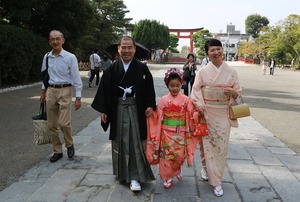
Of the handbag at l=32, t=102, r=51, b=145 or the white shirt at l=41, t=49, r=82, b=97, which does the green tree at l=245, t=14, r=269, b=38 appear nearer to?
the white shirt at l=41, t=49, r=82, b=97

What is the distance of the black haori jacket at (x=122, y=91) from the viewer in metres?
3.37

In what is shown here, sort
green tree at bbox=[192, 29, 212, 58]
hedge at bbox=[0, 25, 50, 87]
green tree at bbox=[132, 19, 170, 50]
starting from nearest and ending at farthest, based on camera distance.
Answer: hedge at bbox=[0, 25, 50, 87] < green tree at bbox=[132, 19, 170, 50] < green tree at bbox=[192, 29, 212, 58]

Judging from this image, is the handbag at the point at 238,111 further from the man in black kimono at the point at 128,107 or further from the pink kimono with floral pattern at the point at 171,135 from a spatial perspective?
the man in black kimono at the point at 128,107

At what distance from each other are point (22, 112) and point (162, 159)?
223 inches

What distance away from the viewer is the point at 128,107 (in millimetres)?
3385

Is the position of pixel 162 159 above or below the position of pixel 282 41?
below

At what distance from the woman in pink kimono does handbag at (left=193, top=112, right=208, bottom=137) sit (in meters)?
0.05

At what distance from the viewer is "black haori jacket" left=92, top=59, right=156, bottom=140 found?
3.37 metres

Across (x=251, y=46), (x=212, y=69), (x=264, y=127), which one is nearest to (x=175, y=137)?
(x=212, y=69)

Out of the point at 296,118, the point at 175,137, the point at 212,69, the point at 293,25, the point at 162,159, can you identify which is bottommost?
the point at 296,118

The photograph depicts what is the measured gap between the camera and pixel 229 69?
3371 millimetres

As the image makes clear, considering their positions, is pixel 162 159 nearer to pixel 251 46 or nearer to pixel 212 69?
pixel 212 69

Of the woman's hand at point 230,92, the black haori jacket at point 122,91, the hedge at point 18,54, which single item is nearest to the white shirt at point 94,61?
the hedge at point 18,54

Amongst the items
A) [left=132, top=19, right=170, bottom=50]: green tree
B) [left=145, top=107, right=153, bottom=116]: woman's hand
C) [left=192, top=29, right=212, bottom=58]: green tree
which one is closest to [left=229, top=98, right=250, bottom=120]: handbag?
[left=145, top=107, right=153, bottom=116]: woman's hand
